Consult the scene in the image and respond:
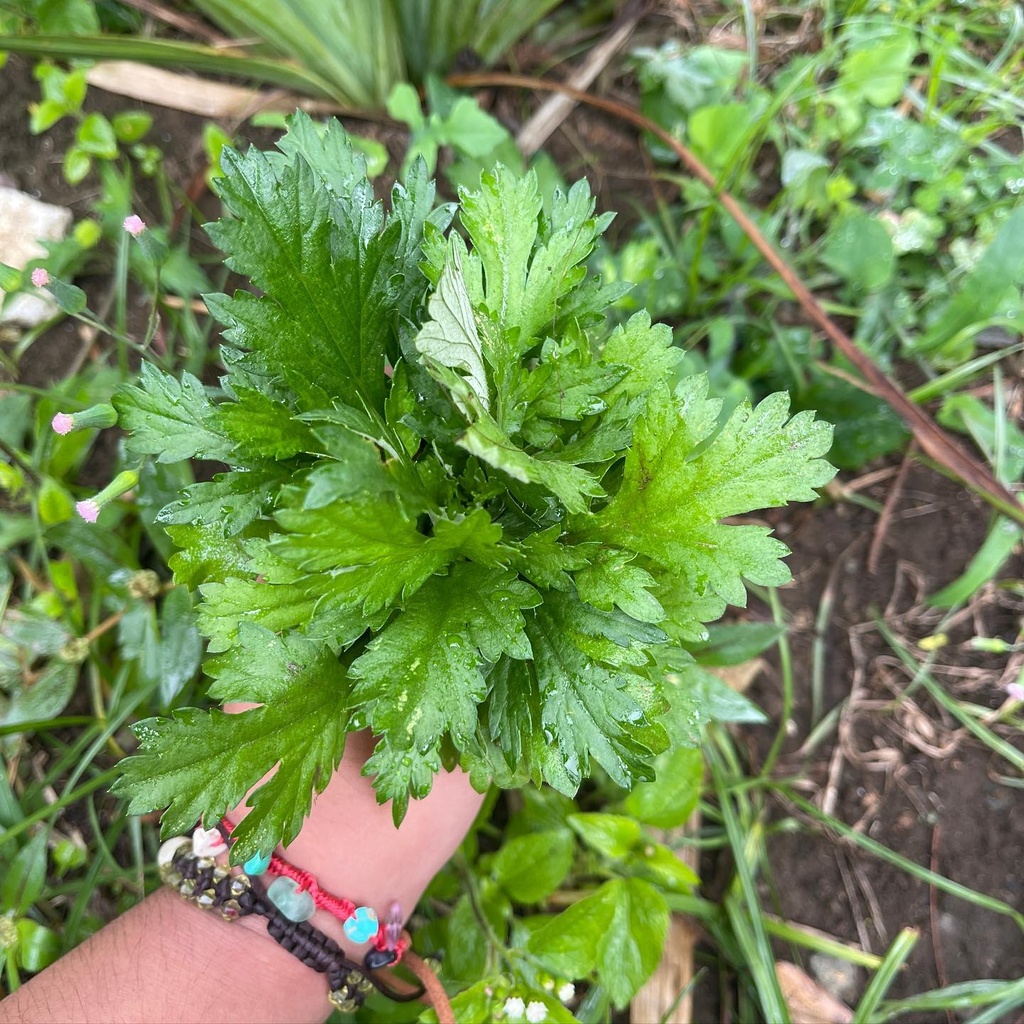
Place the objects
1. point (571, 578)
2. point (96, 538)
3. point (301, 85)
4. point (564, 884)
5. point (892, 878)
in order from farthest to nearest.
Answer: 1. point (301, 85)
2. point (892, 878)
3. point (564, 884)
4. point (96, 538)
5. point (571, 578)

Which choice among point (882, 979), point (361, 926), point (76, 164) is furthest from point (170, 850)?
point (76, 164)

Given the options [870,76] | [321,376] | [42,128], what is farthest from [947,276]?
[42,128]

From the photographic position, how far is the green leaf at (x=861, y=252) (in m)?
1.75

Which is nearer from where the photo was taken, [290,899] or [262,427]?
[262,427]

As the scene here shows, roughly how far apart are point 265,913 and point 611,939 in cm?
58

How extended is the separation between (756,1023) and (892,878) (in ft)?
1.41

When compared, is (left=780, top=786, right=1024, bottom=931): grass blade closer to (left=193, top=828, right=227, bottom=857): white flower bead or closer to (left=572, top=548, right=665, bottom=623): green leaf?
(left=572, top=548, right=665, bottom=623): green leaf

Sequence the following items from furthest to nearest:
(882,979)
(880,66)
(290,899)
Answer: (880,66), (882,979), (290,899)

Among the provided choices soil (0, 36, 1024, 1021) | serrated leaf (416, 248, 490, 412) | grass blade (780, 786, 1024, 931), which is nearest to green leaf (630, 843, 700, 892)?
soil (0, 36, 1024, 1021)

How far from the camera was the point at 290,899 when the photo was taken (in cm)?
106

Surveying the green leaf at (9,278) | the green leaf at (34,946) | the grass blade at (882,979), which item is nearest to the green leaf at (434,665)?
the green leaf at (9,278)

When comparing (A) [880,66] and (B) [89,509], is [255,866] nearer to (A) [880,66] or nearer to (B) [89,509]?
(B) [89,509]

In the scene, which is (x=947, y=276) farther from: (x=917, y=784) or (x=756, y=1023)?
(x=756, y=1023)

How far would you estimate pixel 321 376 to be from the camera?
0.94 metres
